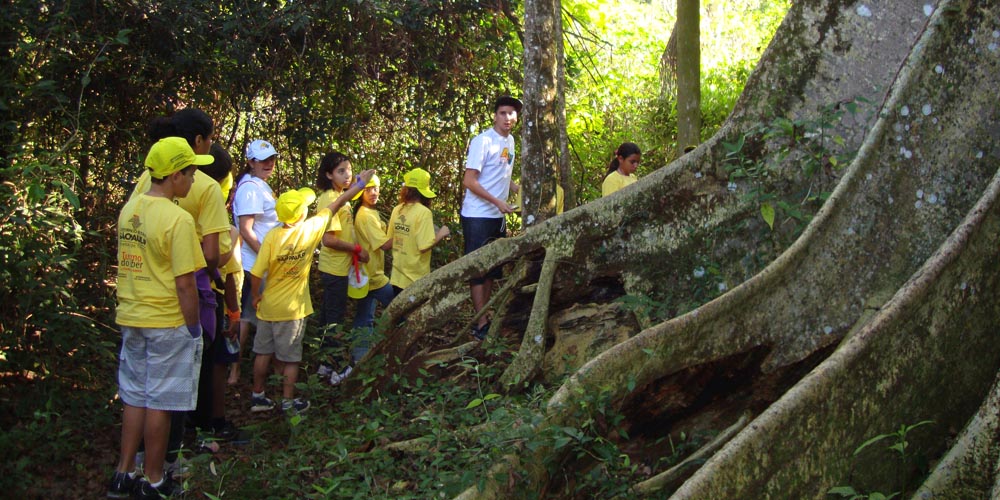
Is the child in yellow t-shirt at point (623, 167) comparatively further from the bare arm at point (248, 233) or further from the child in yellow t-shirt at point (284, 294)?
the bare arm at point (248, 233)

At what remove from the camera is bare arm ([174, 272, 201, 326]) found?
5.08 metres

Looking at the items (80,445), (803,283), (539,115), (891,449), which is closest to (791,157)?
(803,283)

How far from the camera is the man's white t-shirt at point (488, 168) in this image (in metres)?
7.98

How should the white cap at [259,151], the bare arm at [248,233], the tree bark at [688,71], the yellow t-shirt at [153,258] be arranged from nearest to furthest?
1. the yellow t-shirt at [153,258]
2. the bare arm at [248,233]
3. the white cap at [259,151]
4. the tree bark at [688,71]

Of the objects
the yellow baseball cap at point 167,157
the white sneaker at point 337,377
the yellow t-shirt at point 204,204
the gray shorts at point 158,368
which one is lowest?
the white sneaker at point 337,377

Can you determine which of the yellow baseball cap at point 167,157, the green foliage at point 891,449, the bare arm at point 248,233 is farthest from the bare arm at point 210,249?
the green foliage at point 891,449

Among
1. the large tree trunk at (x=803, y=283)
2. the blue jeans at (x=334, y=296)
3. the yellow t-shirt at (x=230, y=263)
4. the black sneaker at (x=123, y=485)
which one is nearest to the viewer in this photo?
the large tree trunk at (x=803, y=283)

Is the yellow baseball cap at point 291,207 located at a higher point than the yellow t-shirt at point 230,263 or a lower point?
higher

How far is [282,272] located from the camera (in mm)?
6562

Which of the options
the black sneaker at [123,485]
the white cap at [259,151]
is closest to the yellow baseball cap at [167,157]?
the black sneaker at [123,485]

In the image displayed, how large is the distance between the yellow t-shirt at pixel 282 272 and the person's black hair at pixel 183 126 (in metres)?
1.01

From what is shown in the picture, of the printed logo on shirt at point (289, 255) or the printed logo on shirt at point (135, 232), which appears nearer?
the printed logo on shirt at point (135, 232)

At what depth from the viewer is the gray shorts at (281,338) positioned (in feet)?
21.7

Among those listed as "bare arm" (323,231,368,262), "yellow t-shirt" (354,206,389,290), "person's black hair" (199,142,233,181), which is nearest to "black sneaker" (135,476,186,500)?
"person's black hair" (199,142,233,181)
